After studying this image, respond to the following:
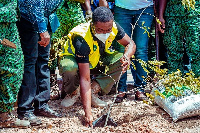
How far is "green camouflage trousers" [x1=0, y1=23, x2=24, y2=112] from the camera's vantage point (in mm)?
2902

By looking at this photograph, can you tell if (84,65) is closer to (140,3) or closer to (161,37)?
(140,3)

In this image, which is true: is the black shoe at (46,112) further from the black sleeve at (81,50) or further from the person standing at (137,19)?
the person standing at (137,19)

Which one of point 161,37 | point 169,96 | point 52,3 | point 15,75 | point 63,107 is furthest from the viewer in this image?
point 161,37

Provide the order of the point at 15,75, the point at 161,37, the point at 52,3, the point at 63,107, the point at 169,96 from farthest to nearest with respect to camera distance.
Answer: the point at 161,37
the point at 63,107
the point at 169,96
the point at 52,3
the point at 15,75

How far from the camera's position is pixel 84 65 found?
10.7 ft

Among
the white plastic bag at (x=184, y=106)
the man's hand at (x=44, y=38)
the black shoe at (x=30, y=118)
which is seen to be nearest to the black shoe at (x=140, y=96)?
the white plastic bag at (x=184, y=106)

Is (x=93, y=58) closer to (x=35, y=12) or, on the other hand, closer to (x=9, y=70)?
(x=35, y=12)

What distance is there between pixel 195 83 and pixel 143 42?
961 mm

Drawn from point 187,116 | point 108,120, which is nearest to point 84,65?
point 108,120

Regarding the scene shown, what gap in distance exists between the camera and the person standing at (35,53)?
9.95 feet

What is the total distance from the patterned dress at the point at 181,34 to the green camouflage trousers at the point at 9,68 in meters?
2.15

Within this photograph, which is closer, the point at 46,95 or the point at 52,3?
the point at 52,3

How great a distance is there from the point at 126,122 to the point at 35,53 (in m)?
1.16

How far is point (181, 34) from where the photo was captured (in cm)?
438
